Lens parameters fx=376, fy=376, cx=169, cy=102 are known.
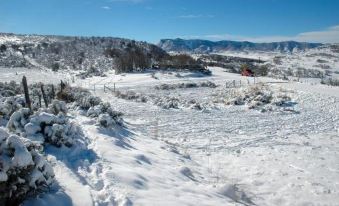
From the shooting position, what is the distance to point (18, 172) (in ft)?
20.1

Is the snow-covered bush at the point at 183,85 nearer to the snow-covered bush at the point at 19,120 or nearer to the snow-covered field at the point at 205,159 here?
the snow-covered field at the point at 205,159

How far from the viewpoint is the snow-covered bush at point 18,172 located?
231 inches

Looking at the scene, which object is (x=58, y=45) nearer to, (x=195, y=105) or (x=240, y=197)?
(x=195, y=105)

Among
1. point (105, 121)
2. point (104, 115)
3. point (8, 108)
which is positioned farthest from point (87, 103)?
point (8, 108)

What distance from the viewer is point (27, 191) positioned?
625cm

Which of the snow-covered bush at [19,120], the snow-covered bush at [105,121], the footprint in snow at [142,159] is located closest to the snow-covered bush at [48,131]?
the snow-covered bush at [19,120]

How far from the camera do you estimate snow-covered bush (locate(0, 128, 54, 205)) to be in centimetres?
586

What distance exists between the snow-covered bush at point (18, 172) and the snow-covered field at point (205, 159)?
0.33 m

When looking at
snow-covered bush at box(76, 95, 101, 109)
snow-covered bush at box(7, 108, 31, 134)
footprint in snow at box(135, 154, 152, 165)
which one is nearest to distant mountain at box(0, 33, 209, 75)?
snow-covered bush at box(76, 95, 101, 109)

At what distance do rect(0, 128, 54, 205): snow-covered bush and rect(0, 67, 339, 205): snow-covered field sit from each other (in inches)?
13.1

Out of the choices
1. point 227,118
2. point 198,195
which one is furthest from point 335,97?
point 198,195

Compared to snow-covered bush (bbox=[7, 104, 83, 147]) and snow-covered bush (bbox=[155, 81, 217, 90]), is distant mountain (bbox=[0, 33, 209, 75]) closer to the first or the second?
snow-covered bush (bbox=[155, 81, 217, 90])

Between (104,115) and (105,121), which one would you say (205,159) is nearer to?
(105,121)

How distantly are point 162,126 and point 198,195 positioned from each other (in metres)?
10.6
